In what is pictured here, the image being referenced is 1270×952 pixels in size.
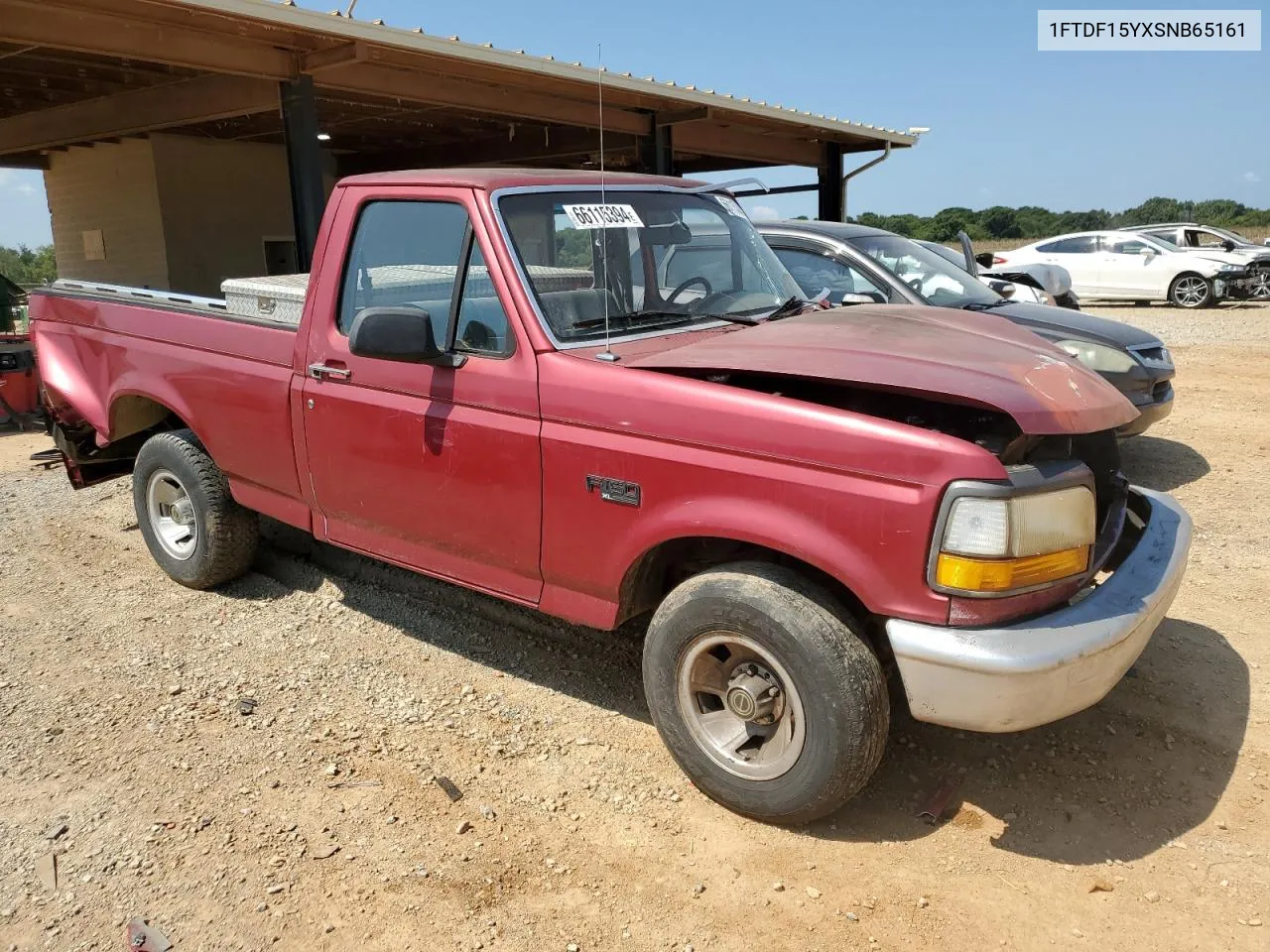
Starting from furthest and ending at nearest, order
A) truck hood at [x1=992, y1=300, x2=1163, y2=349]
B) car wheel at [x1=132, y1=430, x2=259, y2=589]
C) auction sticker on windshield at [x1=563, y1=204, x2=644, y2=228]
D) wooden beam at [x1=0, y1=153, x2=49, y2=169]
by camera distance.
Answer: wooden beam at [x1=0, y1=153, x2=49, y2=169], truck hood at [x1=992, y1=300, x2=1163, y2=349], car wheel at [x1=132, y1=430, x2=259, y2=589], auction sticker on windshield at [x1=563, y1=204, x2=644, y2=228]

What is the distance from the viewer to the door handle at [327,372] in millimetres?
3809

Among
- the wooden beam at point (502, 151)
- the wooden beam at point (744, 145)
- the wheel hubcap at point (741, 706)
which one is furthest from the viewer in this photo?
the wooden beam at point (744, 145)

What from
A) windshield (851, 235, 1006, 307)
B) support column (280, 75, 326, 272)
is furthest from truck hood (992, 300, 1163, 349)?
support column (280, 75, 326, 272)

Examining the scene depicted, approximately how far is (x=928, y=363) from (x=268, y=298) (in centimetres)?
297

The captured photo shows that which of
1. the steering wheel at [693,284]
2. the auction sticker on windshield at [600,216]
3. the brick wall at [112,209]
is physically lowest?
the steering wheel at [693,284]

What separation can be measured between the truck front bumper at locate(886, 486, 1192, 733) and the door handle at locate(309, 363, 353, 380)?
2.33 m

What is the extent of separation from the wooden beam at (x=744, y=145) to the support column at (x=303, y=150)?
589 cm

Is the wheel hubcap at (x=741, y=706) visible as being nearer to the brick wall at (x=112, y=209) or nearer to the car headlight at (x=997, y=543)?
the car headlight at (x=997, y=543)

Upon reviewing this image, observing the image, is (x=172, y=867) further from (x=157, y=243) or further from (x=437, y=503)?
(x=157, y=243)

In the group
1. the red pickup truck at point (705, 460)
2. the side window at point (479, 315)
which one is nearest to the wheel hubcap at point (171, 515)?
the red pickup truck at point (705, 460)

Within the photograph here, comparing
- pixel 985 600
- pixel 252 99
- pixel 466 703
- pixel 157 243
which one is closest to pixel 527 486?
pixel 466 703

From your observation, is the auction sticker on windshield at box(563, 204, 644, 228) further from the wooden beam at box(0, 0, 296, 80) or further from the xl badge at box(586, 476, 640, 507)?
the wooden beam at box(0, 0, 296, 80)

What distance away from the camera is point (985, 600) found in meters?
2.61

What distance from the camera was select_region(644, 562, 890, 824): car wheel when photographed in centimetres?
276
